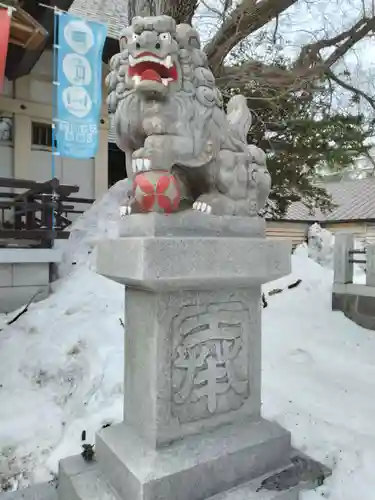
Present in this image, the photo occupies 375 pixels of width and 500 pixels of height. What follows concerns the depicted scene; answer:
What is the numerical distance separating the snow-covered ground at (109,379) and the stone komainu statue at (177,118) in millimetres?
1704

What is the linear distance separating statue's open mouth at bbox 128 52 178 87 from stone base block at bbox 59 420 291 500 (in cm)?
179

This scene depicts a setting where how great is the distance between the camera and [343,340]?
555 centimetres

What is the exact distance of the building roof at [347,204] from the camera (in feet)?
54.9

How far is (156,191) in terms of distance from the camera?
196 cm

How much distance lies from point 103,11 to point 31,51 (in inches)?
153

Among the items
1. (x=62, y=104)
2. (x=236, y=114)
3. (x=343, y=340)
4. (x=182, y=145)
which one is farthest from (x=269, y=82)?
(x=182, y=145)

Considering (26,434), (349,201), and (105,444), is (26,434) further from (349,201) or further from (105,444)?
(349,201)

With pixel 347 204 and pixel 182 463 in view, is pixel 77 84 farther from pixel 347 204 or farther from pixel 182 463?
pixel 347 204

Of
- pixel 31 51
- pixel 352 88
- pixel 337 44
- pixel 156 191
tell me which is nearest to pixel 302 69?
pixel 337 44

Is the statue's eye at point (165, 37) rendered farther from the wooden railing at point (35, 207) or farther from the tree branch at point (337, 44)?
the tree branch at point (337, 44)

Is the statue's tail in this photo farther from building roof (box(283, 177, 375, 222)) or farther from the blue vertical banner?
building roof (box(283, 177, 375, 222))

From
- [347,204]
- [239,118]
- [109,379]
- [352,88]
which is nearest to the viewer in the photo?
[239,118]

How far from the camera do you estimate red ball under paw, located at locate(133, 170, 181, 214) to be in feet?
6.42

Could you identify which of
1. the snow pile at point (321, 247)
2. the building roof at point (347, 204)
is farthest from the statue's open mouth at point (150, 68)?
the building roof at point (347, 204)
